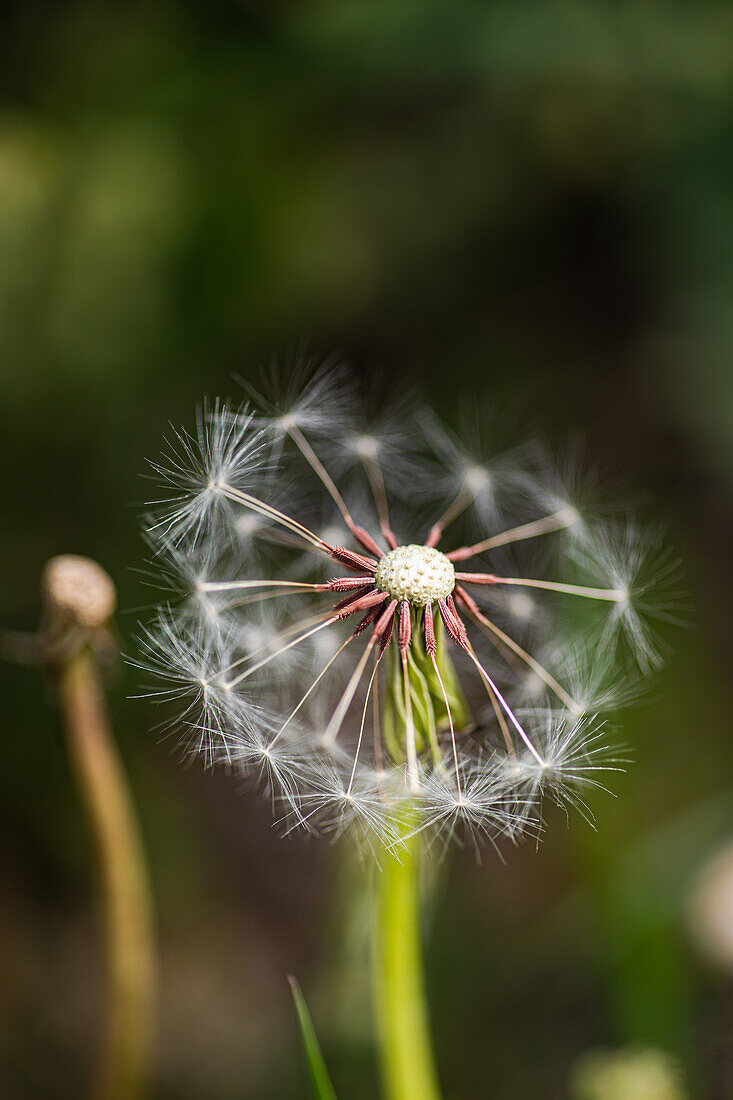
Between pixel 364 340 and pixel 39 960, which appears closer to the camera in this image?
pixel 39 960


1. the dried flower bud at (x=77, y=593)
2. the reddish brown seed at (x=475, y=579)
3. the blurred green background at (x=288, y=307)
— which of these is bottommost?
the reddish brown seed at (x=475, y=579)

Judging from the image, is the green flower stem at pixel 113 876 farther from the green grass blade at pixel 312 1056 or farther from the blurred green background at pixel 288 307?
the blurred green background at pixel 288 307

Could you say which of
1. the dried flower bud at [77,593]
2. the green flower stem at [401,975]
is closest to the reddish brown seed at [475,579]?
the green flower stem at [401,975]

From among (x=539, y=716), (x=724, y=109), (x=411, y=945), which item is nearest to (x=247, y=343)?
(x=724, y=109)

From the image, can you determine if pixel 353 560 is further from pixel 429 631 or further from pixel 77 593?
pixel 77 593

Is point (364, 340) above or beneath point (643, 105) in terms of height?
beneath

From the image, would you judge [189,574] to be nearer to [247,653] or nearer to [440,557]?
[247,653]

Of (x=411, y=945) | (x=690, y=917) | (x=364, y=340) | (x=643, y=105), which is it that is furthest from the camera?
(x=364, y=340)

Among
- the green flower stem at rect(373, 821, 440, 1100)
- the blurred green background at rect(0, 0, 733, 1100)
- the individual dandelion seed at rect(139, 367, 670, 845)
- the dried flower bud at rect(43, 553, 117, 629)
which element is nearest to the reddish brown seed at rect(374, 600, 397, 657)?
the individual dandelion seed at rect(139, 367, 670, 845)

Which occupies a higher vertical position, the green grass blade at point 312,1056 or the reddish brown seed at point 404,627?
the reddish brown seed at point 404,627
